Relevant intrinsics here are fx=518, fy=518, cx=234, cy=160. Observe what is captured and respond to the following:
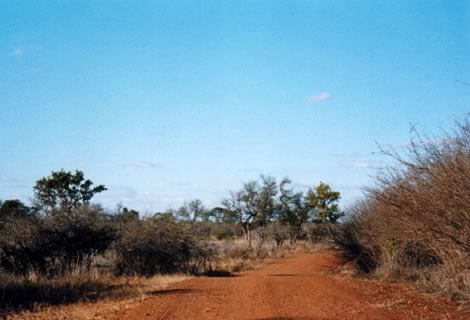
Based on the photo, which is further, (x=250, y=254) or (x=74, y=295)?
(x=250, y=254)

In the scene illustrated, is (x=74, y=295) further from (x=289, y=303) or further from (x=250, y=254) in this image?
(x=250, y=254)

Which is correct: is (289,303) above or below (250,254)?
below

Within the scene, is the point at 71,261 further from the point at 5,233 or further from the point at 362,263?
the point at 362,263

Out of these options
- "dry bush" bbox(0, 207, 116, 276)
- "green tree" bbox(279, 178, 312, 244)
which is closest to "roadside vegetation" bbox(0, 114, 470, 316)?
"dry bush" bbox(0, 207, 116, 276)

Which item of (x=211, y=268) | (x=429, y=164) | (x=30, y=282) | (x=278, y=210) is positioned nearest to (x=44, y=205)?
(x=30, y=282)

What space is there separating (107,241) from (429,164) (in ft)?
57.5

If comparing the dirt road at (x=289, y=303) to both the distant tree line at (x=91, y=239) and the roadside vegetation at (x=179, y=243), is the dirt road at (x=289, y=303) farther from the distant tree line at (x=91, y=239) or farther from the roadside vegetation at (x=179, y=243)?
the distant tree line at (x=91, y=239)

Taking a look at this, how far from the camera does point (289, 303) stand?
13.7m

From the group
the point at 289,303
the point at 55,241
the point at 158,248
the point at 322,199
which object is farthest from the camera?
the point at 322,199

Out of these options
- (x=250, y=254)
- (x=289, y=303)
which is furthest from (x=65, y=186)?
(x=289, y=303)

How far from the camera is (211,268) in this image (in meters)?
28.4

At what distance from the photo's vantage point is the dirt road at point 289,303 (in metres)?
11.8

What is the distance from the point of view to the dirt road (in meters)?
11.8

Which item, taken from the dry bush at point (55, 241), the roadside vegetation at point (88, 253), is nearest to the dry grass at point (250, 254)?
the roadside vegetation at point (88, 253)
